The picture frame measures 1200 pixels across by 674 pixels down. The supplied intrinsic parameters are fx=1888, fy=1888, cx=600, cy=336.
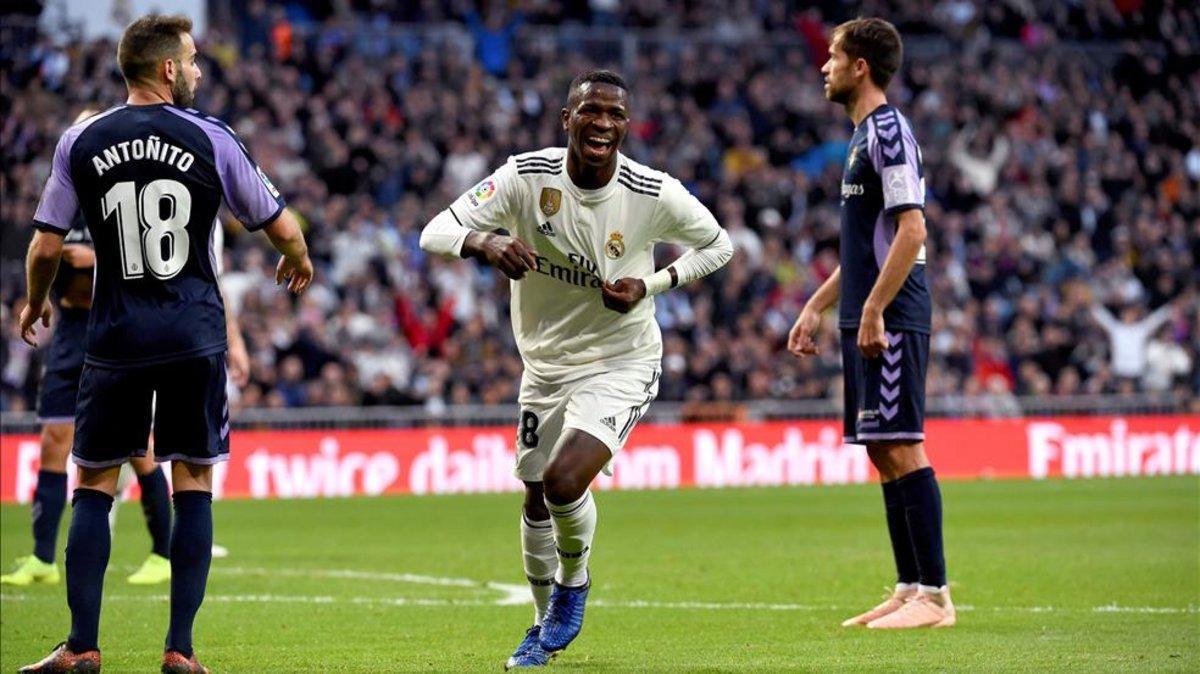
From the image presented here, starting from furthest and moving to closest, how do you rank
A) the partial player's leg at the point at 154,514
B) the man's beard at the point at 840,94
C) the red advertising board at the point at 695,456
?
the red advertising board at the point at 695,456, the partial player's leg at the point at 154,514, the man's beard at the point at 840,94

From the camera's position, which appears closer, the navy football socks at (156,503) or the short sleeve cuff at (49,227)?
the short sleeve cuff at (49,227)

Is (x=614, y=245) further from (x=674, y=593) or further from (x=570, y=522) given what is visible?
(x=674, y=593)

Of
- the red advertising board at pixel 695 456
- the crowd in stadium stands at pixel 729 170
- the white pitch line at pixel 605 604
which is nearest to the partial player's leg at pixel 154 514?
the white pitch line at pixel 605 604

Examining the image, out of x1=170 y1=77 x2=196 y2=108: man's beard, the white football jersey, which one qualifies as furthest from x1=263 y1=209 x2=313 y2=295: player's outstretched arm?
the white football jersey

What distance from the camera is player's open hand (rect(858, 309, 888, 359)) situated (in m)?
8.53

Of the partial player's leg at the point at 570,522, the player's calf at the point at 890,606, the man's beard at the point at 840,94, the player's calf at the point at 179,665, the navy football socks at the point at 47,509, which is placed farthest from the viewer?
the navy football socks at the point at 47,509

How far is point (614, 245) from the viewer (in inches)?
304

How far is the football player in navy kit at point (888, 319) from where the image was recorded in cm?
866

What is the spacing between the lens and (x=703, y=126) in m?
28.7

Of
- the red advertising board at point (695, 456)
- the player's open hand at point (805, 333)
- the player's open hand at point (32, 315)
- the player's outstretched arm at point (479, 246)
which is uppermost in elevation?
the player's outstretched arm at point (479, 246)

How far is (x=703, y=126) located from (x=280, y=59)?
6.62 meters

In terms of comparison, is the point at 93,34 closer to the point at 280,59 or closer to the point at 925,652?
the point at 280,59

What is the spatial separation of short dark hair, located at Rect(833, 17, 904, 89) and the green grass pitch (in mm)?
2636

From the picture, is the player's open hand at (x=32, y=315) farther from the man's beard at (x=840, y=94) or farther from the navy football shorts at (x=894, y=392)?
the man's beard at (x=840, y=94)
